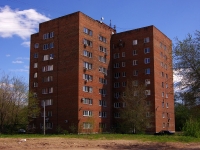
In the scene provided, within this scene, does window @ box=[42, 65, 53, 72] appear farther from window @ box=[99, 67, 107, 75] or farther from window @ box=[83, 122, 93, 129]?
window @ box=[83, 122, 93, 129]

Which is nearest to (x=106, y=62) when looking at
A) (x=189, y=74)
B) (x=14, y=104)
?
(x=14, y=104)

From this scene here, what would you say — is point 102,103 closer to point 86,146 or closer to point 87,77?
point 87,77

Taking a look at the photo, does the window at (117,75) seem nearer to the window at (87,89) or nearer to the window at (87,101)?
the window at (87,89)

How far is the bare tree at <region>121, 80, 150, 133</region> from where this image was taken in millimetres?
61188

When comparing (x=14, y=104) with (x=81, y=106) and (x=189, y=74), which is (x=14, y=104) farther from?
Answer: (x=189, y=74)

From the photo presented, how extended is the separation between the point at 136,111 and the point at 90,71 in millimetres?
13043

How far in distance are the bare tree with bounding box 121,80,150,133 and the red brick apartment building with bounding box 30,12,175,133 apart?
21.3 feet

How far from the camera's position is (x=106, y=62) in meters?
72.8

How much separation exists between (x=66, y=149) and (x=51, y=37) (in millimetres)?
47009

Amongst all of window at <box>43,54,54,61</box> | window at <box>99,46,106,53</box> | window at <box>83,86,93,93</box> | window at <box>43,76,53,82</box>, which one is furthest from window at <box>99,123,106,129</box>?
window at <box>43,54,54,61</box>

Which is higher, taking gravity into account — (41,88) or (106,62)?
(106,62)

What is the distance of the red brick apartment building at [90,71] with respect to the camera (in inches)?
2485

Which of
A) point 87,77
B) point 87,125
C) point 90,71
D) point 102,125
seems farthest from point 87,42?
point 102,125

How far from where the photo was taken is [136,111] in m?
61.6
